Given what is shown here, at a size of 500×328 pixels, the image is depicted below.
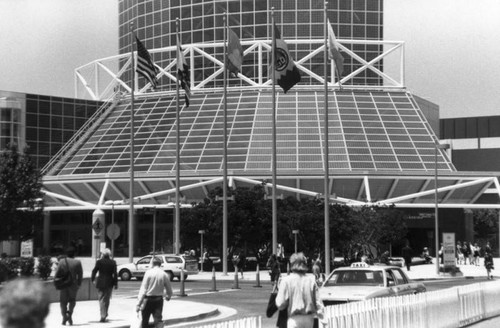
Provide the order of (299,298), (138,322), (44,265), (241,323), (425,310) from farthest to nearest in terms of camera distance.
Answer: (44,265) → (425,310) → (138,322) → (299,298) → (241,323)

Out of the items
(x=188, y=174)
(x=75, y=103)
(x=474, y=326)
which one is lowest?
(x=474, y=326)

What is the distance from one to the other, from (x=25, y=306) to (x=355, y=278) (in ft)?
60.8

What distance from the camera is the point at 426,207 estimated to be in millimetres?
81438

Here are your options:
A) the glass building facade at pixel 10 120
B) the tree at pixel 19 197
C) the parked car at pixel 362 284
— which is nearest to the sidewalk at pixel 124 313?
the parked car at pixel 362 284

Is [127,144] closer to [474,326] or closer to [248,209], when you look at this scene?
[248,209]

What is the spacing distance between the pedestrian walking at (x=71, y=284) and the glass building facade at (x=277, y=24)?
77852mm

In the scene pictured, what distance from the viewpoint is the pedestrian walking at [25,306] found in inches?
174

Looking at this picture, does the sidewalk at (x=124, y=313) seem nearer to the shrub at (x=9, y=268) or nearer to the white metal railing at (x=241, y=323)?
the shrub at (x=9, y=268)

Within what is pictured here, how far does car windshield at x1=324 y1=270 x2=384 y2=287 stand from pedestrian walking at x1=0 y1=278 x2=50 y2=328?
59.1 ft

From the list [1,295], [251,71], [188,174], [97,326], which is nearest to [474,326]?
[97,326]

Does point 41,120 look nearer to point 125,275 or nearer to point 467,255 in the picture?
point 467,255

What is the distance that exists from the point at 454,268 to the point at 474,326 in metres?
32.8

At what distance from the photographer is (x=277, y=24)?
102 metres

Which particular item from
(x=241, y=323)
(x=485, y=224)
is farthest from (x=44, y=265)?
(x=485, y=224)
